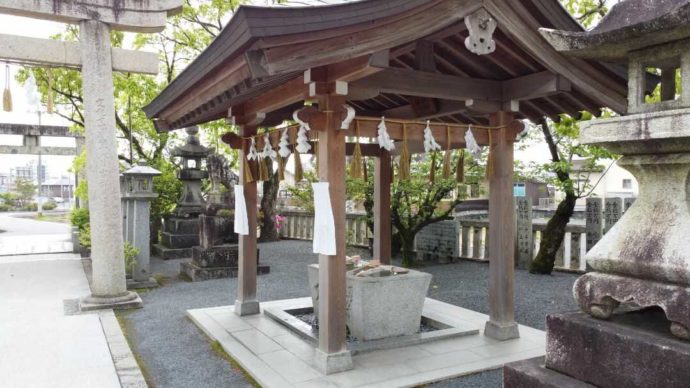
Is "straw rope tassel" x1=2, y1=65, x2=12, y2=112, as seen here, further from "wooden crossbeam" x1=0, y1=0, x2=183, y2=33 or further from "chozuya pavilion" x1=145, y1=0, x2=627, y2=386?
"chozuya pavilion" x1=145, y1=0, x2=627, y2=386

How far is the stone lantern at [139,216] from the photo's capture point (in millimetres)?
9758

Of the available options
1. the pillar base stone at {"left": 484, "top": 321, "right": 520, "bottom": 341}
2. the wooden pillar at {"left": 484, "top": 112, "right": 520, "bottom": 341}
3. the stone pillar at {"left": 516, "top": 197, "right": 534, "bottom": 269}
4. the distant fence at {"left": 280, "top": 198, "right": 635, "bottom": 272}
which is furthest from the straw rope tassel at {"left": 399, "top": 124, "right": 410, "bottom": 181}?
the stone pillar at {"left": 516, "top": 197, "right": 534, "bottom": 269}

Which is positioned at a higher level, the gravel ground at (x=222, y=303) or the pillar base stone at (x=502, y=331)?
the pillar base stone at (x=502, y=331)

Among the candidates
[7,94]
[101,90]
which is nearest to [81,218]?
[7,94]

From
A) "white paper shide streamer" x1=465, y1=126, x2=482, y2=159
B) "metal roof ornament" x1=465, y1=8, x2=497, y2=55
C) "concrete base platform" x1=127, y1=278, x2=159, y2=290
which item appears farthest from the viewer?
"concrete base platform" x1=127, y1=278, x2=159, y2=290

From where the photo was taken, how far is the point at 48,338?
6117mm

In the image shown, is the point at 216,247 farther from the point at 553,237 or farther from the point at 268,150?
the point at 553,237

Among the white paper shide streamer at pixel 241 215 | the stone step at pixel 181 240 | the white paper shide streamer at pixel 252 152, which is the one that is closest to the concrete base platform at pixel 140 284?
the white paper shide streamer at pixel 241 215

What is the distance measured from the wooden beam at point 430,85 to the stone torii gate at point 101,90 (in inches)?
189

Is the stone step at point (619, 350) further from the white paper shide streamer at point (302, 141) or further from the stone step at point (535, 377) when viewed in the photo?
the white paper shide streamer at point (302, 141)

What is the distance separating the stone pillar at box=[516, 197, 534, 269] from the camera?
1081 centimetres

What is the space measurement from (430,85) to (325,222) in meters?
1.91

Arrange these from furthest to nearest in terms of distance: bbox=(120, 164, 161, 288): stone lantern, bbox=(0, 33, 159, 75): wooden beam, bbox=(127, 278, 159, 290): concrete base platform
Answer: bbox=(120, 164, 161, 288): stone lantern, bbox=(127, 278, 159, 290): concrete base platform, bbox=(0, 33, 159, 75): wooden beam

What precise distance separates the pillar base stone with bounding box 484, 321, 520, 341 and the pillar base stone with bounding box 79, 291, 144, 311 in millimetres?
5508
